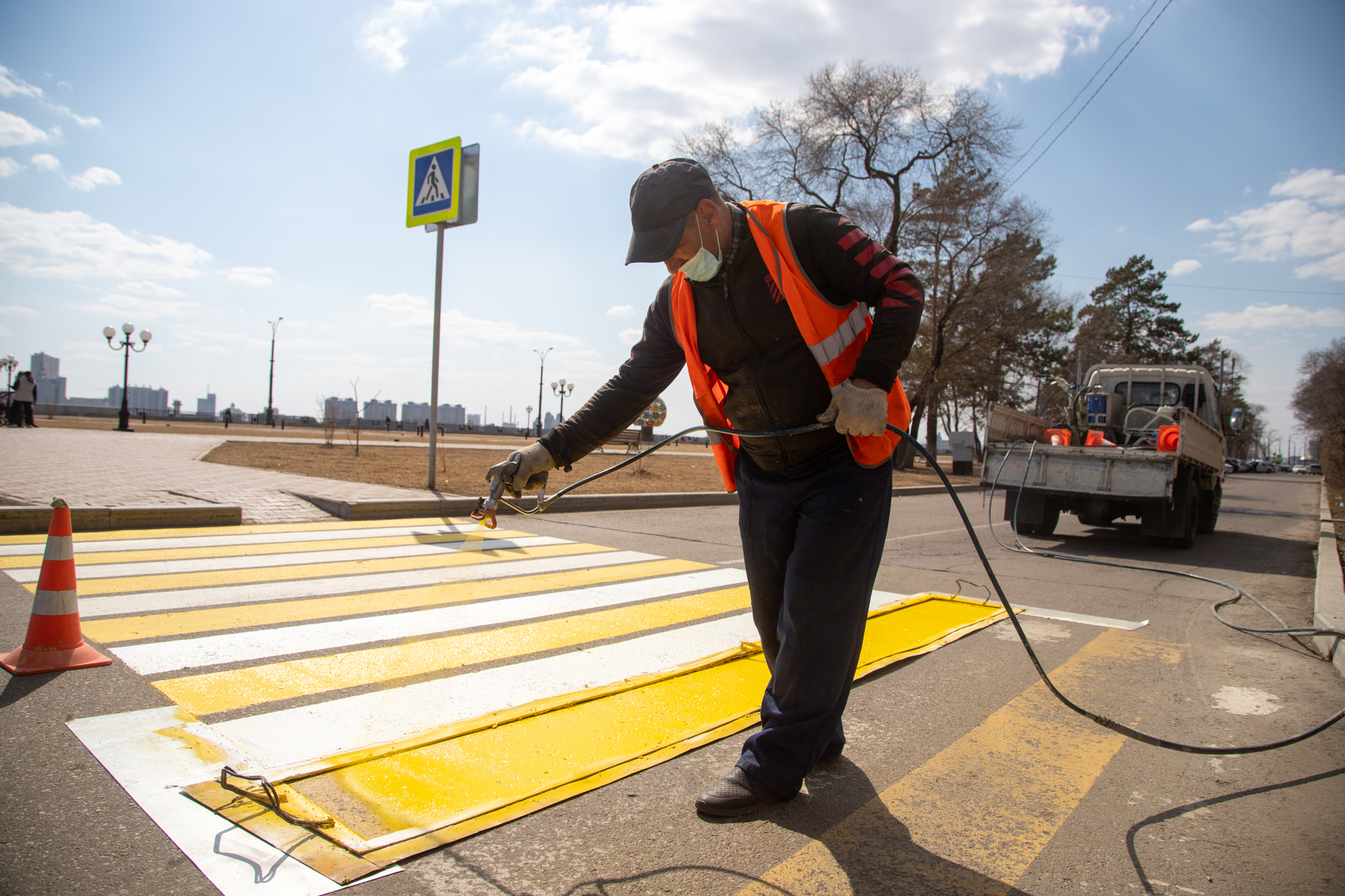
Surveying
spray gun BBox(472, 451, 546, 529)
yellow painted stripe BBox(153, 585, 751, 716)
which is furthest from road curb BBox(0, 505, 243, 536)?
spray gun BBox(472, 451, 546, 529)

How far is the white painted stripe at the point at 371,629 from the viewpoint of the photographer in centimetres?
354

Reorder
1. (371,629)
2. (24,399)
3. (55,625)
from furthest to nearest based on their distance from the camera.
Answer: (24,399) < (371,629) < (55,625)

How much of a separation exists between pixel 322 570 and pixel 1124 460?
8.68 meters

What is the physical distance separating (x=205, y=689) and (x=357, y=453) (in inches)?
617

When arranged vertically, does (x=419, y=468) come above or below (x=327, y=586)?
above

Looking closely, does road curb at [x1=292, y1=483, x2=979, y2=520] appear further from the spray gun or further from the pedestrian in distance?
the pedestrian in distance

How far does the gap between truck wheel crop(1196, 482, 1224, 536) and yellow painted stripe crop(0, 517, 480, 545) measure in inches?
413

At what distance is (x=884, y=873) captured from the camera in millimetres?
2000

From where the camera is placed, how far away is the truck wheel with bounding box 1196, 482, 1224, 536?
11273mm

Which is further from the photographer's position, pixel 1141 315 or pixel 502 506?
pixel 1141 315

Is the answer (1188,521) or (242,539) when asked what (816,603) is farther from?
(1188,521)

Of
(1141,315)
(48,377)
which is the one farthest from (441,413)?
(1141,315)

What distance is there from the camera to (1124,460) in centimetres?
905

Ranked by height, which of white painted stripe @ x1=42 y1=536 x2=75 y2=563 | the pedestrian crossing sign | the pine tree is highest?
the pine tree
